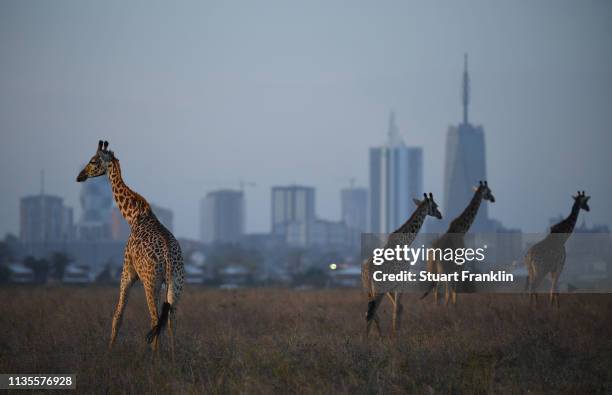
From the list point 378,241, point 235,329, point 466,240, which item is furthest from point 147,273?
point 466,240

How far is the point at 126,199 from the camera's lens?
15.4 metres

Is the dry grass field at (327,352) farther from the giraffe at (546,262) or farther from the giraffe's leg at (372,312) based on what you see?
the giraffe at (546,262)

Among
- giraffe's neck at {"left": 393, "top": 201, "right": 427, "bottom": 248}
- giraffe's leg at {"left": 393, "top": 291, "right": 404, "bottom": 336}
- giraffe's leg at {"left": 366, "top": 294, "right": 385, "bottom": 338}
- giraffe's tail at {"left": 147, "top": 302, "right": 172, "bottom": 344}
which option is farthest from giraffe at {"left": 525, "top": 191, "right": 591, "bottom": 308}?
giraffe's tail at {"left": 147, "top": 302, "right": 172, "bottom": 344}

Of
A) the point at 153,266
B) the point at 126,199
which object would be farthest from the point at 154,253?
the point at 126,199

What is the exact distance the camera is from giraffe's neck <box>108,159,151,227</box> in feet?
49.2

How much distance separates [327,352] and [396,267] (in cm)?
348

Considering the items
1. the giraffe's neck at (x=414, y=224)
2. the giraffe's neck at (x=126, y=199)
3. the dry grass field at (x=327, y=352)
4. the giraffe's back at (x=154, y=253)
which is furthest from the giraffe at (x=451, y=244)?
the giraffe's back at (x=154, y=253)

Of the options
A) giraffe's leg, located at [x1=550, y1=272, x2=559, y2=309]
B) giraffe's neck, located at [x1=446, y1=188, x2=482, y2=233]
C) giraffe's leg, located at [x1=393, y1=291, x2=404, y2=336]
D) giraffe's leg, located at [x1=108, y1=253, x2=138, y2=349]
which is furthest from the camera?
giraffe's neck, located at [x1=446, y1=188, x2=482, y2=233]

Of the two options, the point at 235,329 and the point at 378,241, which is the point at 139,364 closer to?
the point at 235,329

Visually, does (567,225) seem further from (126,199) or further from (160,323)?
(160,323)

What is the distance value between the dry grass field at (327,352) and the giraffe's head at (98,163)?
297 centimetres

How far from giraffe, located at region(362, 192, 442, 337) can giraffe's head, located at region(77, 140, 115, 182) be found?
533 cm

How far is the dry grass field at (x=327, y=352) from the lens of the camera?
11.8 metres

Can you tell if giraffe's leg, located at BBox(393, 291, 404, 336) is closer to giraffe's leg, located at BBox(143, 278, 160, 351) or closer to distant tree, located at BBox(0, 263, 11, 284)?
giraffe's leg, located at BBox(143, 278, 160, 351)
